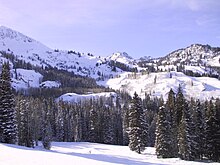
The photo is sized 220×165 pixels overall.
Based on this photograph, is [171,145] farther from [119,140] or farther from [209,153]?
[119,140]

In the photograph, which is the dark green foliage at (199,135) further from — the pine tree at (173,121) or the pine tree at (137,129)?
the pine tree at (137,129)

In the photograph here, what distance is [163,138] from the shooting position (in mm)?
56062

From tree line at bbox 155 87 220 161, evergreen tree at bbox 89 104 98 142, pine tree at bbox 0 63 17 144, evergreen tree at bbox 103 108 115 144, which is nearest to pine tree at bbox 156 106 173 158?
tree line at bbox 155 87 220 161

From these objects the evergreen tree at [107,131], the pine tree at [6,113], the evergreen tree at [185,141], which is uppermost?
the pine tree at [6,113]

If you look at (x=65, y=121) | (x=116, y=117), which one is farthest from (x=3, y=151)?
(x=116, y=117)

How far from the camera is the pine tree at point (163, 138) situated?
55.6m

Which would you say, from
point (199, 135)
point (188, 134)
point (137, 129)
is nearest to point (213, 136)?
point (199, 135)

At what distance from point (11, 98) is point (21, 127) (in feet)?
74.1

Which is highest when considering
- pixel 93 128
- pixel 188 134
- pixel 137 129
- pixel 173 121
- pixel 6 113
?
pixel 6 113

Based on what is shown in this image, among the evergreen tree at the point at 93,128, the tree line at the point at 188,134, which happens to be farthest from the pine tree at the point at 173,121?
the evergreen tree at the point at 93,128

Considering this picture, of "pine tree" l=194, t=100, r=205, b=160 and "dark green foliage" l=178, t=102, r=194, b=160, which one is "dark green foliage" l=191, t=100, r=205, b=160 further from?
"dark green foliage" l=178, t=102, r=194, b=160

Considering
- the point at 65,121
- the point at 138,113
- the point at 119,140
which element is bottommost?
the point at 119,140

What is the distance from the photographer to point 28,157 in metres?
27.5

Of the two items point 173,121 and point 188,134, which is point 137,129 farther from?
point 188,134
